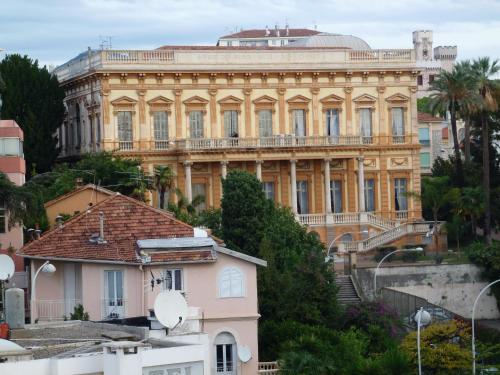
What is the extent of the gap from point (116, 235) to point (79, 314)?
4356 mm

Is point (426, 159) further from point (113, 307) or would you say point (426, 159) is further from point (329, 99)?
point (113, 307)

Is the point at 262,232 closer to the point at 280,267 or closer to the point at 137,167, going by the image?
the point at 280,267

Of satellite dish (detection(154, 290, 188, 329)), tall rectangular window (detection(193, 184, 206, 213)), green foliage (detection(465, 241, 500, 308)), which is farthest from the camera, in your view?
tall rectangular window (detection(193, 184, 206, 213))

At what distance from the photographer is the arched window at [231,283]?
5509 centimetres

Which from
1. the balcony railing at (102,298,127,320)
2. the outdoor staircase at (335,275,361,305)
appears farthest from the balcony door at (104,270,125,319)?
the outdoor staircase at (335,275,361,305)

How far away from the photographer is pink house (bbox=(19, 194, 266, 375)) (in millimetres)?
53531

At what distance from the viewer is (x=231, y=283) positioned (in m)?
55.3

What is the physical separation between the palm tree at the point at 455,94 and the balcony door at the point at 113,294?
49.3 meters

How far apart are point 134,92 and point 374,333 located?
1350 inches

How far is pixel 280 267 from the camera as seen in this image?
7112 cm

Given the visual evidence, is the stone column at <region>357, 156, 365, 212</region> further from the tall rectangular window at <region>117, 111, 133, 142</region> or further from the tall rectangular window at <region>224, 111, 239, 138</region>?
the tall rectangular window at <region>117, 111, 133, 142</region>

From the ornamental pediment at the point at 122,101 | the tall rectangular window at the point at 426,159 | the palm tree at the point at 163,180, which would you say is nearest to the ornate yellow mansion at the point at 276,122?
the ornamental pediment at the point at 122,101

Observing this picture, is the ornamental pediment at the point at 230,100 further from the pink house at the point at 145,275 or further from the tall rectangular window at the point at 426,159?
the pink house at the point at 145,275

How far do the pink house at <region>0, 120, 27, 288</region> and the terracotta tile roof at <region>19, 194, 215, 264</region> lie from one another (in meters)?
3.35
